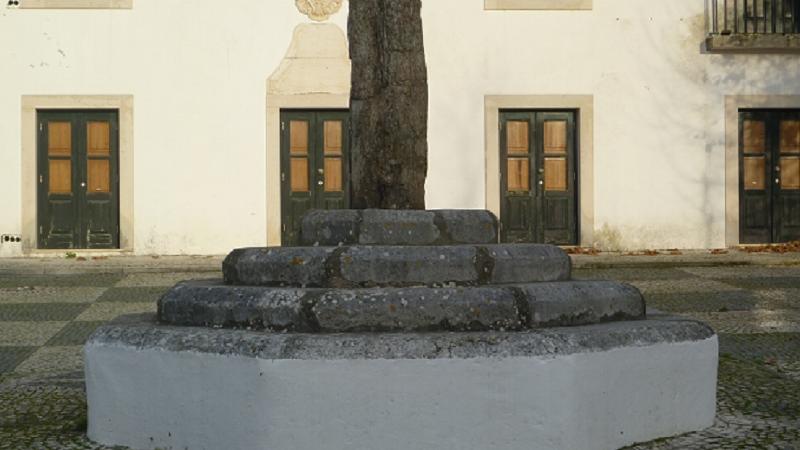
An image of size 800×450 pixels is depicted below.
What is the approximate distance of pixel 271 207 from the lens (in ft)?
43.2

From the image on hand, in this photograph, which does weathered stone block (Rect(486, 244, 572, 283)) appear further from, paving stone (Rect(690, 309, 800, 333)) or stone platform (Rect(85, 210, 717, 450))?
paving stone (Rect(690, 309, 800, 333))

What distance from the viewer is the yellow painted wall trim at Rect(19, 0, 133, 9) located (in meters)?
13.0

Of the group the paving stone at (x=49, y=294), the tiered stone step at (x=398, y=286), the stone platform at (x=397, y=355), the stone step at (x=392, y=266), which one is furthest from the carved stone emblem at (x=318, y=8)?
the stone step at (x=392, y=266)

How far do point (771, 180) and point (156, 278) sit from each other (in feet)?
28.8

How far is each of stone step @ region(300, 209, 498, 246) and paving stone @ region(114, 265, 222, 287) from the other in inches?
232

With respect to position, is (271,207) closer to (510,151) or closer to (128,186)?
(128,186)

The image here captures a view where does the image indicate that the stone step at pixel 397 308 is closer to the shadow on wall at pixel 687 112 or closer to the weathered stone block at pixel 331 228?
the weathered stone block at pixel 331 228

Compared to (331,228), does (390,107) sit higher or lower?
higher

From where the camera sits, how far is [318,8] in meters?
13.1

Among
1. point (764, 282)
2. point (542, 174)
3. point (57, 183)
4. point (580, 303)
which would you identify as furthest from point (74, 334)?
point (542, 174)

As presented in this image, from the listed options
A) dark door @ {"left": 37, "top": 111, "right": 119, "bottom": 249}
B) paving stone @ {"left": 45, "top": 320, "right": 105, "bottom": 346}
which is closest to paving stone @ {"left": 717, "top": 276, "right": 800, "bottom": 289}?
paving stone @ {"left": 45, "top": 320, "right": 105, "bottom": 346}

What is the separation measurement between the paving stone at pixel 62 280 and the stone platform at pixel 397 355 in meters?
6.80

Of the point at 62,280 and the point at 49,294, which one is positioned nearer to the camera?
the point at 49,294

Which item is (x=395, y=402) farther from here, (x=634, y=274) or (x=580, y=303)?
(x=634, y=274)
